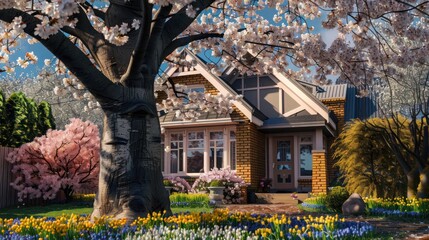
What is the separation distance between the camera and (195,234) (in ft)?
19.4

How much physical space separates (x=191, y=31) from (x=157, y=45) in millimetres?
4655

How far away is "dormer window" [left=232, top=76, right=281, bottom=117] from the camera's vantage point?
22.1 meters

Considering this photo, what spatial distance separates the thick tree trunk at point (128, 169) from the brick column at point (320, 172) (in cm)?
1218

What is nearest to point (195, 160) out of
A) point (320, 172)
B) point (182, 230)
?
point (320, 172)

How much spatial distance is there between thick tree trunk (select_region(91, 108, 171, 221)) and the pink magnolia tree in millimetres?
10482

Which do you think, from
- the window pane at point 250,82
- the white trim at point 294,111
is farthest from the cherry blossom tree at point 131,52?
the window pane at point 250,82

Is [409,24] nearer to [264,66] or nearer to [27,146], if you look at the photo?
[264,66]

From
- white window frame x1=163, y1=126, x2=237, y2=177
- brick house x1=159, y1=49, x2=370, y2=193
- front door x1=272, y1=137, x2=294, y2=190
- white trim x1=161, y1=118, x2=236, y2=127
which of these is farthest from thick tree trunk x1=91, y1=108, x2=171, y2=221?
front door x1=272, y1=137, x2=294, y2=190

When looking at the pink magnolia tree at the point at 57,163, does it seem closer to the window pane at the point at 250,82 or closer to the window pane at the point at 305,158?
the window pane at the point at 250,82

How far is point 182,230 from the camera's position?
6031 mm

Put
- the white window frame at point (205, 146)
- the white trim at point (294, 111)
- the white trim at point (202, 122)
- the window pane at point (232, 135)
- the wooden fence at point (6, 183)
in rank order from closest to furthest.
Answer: the wooden fence at point (6, 183) < the white trim at point (202, 122) < the white window frame at point (205, 146) < the window pane at point (232, 135) < the white trim at point (294, 111)

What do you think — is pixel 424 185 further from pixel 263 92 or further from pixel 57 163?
pixel 57 163

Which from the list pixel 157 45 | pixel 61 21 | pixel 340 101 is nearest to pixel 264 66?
pixel 157 45

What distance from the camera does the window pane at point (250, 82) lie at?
22.6 m
